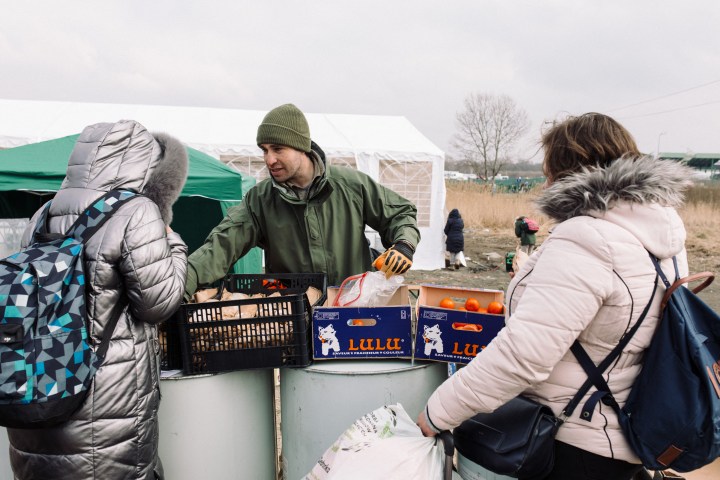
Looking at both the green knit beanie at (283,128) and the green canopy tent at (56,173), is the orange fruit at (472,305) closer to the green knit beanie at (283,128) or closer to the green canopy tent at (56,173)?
the green knit beanie at (283,128)

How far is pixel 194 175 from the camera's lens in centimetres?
488

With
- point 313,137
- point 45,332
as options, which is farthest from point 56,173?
point 313,137

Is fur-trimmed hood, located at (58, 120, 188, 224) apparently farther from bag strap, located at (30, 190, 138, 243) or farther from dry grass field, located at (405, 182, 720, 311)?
dry grass field, located at (405, 182, 720, 311)

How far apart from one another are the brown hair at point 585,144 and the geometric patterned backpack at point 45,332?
4.69ft

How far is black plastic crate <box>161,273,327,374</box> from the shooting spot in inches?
83.7

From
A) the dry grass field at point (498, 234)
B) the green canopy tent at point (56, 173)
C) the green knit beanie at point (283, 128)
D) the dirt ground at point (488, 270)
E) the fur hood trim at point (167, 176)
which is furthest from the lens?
the dry grass field at point (498, 234)

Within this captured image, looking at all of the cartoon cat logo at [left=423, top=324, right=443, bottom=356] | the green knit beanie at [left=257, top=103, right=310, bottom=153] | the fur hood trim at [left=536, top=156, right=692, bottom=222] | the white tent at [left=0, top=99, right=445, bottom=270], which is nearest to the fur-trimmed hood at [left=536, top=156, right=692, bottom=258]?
the fur hood trim at [left=536, top=156, right=692, bottom=222]

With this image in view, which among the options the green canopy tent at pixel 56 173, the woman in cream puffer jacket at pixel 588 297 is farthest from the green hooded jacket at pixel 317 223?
the green canopy tent at pixel 56 173

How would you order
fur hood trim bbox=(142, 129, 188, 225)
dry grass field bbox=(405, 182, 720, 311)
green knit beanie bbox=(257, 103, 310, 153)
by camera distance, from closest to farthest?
fur hood trim bbox=(142, 129, 188, 225) < green knit beanie bbox=(257, 103, 310, 153) < dry grass field bbox=(405, 182, 720, 311)

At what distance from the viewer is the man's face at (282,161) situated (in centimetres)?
266

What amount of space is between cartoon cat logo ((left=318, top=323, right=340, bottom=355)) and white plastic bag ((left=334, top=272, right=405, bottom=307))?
0.13 meters

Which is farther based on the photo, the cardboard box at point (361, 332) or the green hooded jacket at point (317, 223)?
the green hooded jacket at point (317, 223)

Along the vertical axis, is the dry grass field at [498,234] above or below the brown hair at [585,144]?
below

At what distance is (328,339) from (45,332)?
1.04 meters
